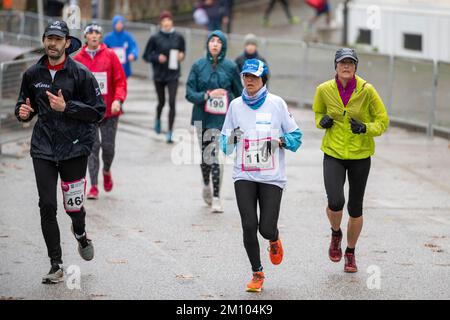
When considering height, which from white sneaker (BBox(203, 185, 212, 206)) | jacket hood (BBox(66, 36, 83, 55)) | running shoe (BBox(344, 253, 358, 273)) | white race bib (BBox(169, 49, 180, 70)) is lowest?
running shoe (BBox(344, 253, 358, 273))

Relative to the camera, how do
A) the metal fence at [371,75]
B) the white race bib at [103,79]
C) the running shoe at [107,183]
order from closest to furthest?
the white race bib at [103,79] → the running shoe at [107,183] → the metal fence at [371,75]

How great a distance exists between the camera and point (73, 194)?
9.52 m

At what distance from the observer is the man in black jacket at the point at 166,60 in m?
18.3

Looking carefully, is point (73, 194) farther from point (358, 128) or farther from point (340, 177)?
point (358, 128)

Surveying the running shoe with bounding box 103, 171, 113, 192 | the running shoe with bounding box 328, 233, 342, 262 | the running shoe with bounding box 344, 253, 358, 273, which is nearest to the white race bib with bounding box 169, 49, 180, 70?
the running shoe with bounding box 103, 171, 113, 192

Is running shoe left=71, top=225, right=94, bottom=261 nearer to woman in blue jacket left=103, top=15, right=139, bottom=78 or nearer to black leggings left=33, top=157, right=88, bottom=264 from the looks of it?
black leggings left=33, top=157, right=88, bottom=264

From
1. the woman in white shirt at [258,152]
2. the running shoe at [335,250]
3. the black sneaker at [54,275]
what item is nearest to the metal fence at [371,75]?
the running shoe at [335,250]

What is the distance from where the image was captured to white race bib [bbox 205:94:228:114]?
12688mm

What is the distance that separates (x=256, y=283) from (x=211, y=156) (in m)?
3.89

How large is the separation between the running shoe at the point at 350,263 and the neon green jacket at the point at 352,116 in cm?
84

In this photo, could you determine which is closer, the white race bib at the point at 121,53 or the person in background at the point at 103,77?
the person in background at the point at 103,77

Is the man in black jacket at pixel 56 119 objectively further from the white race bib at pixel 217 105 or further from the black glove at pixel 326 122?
the white race bib at pixel 217 105
